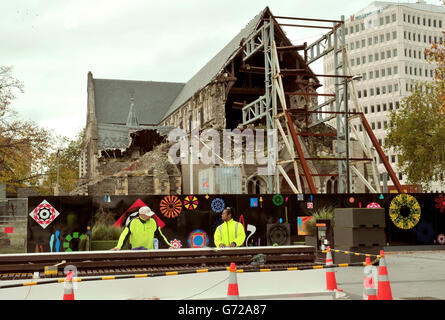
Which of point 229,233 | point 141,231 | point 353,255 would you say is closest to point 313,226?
point 353,255

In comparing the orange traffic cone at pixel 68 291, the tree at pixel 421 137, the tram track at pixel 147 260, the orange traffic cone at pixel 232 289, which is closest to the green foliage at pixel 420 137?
the tree at pixel 421 137

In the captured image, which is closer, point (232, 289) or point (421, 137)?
point (232, 289)

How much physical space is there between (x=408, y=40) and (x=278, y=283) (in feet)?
340

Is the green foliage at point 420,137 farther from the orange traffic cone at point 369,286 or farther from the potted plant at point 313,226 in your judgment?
the orange traffic cone at point 369,286

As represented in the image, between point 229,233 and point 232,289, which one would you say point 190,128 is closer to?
point 229,233

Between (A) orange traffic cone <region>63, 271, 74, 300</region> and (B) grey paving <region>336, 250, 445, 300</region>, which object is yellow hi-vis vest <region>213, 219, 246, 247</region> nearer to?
(B) grey paving <region>336, 250, 445, 300</region>

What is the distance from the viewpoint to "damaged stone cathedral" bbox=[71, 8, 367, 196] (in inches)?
1535

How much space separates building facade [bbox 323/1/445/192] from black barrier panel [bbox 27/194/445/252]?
8080 cm

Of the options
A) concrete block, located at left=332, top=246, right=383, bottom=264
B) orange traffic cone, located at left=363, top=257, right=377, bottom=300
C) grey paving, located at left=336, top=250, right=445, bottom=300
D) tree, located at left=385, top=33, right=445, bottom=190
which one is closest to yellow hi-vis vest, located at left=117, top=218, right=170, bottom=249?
grey paving, located at left=336, top=250, right=445, bottom=300

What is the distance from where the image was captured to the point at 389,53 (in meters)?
104

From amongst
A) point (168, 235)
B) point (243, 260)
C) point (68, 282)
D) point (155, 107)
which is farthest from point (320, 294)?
point (155, 107)

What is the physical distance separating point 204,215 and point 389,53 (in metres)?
93.5

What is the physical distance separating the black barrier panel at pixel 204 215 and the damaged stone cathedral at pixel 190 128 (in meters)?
9.48

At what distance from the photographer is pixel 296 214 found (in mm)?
21359
